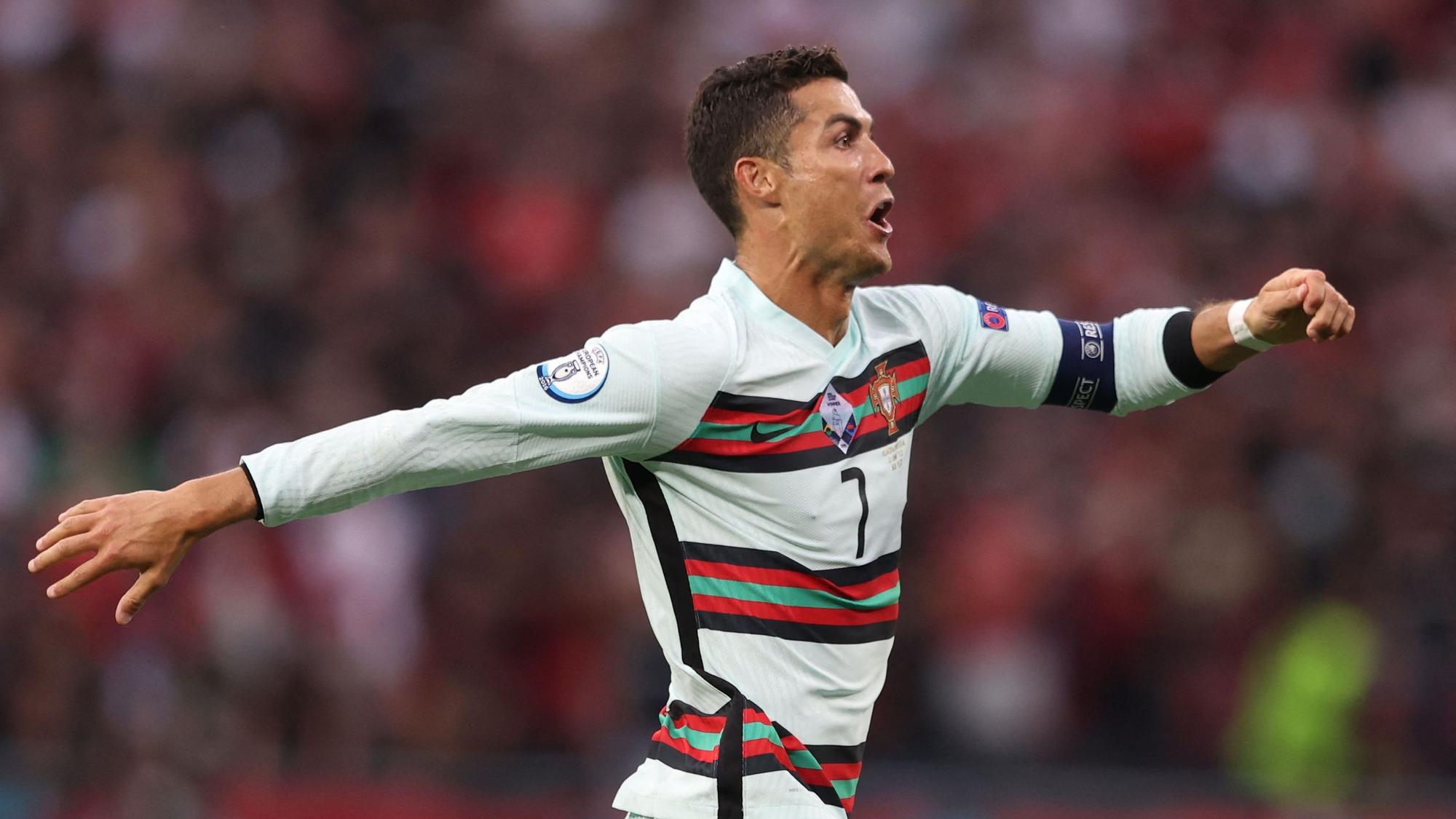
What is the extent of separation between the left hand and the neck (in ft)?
3.15

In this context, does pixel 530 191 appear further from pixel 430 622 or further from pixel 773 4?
pixel 430 622

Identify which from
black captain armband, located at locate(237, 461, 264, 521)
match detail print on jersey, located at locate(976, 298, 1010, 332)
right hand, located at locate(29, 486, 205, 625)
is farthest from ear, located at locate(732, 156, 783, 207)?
right hand, located at locate(29, 486, 205, 625)

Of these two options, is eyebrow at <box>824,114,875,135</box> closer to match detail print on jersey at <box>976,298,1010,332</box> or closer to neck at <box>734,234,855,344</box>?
neck at <box>734,234,855,344</box>

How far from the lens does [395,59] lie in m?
11.2

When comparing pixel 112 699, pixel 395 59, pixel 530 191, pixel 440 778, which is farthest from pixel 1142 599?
pixel 395 59

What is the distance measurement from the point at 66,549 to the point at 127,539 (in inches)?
4.5

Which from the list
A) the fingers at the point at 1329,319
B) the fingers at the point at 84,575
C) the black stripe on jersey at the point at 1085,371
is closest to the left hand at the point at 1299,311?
the fingers at the point at 1329,319

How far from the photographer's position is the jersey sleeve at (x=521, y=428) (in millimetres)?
3760

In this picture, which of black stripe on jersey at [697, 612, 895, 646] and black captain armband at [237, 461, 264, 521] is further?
black stripe on jersey at [697, 612, 895, 646]

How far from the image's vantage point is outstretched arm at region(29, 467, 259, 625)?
3592 mm

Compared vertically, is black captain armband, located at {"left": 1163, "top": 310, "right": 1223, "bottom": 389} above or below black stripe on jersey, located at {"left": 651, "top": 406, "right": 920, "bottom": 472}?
above

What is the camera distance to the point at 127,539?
361cm

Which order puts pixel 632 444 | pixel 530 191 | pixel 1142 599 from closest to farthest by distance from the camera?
pixel 632 444, pixel 1142 599, pixel 530 191

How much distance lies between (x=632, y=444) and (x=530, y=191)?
6.80 meters
